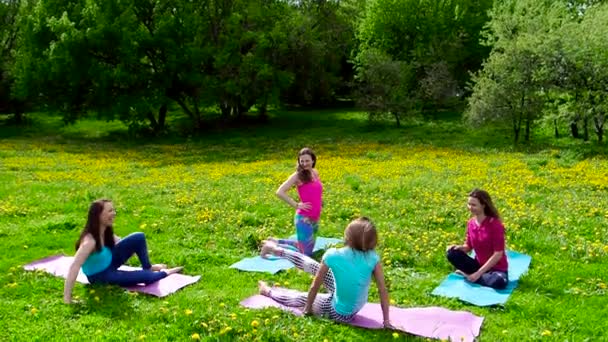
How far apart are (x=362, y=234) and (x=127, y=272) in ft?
12.0

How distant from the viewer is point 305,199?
1036cm

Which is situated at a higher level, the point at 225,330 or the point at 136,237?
the point at 136,237

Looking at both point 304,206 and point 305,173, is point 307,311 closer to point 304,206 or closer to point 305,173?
point 304,206

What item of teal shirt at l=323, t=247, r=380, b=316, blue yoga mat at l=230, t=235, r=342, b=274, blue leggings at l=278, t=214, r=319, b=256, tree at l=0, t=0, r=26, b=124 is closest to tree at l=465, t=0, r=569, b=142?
blue leggings at l=278, t=214, r=319, b=256

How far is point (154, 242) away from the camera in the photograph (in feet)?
38.0

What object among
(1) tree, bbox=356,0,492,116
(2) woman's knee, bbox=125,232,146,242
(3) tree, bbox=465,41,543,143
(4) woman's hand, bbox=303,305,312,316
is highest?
(1) tree, bbox=356,0,492,116

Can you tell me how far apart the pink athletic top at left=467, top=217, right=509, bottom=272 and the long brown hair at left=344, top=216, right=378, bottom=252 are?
267cm

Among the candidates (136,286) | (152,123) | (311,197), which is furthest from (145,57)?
(136,286)

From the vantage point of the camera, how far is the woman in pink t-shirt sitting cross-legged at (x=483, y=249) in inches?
346

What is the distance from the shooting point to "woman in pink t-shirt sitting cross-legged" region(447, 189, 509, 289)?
880cm

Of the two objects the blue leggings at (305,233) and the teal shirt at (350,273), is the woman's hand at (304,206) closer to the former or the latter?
the blue leggings at (305,233)

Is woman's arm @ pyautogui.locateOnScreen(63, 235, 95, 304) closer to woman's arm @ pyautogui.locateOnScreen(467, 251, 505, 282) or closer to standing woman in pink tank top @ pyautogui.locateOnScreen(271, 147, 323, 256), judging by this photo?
standing woman in pink tank top @ pyautogui.locateOnScreen(271, 147, 323, 256)

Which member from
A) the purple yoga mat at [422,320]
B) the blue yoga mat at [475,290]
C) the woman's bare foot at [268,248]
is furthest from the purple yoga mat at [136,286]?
the blue yoga mat at [475,290]

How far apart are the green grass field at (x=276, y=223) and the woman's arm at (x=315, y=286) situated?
0.19 metres
